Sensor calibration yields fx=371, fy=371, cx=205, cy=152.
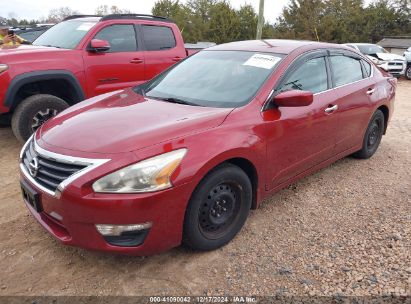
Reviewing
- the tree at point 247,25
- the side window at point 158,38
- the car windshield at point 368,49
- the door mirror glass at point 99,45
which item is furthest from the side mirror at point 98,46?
the tree at point 247,25

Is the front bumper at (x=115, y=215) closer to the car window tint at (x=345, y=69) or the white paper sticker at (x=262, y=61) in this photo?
the white paper sticker at (x=262, y=61)

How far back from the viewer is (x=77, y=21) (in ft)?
19.5

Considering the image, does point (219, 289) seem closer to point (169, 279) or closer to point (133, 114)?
point (169, 279)

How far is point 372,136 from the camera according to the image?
492 centimetres

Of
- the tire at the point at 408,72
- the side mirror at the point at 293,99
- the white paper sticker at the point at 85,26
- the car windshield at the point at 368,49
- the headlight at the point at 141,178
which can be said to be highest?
the white paper sticker at the point at 85,26

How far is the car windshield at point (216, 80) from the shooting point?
3.13 m

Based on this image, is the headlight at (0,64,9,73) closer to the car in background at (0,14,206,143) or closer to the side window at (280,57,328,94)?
the car in background at (0,14,206,143)

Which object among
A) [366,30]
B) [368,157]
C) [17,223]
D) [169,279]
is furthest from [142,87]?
[366,30]

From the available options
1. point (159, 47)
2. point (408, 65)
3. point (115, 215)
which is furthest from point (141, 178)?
point (408, 65)

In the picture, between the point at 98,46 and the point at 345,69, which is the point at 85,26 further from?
the point at 345,69

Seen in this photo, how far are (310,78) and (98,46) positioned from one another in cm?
307

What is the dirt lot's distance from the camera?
8.21 ft

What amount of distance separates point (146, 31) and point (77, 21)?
110 cm

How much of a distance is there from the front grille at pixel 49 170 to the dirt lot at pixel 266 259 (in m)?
0.65
